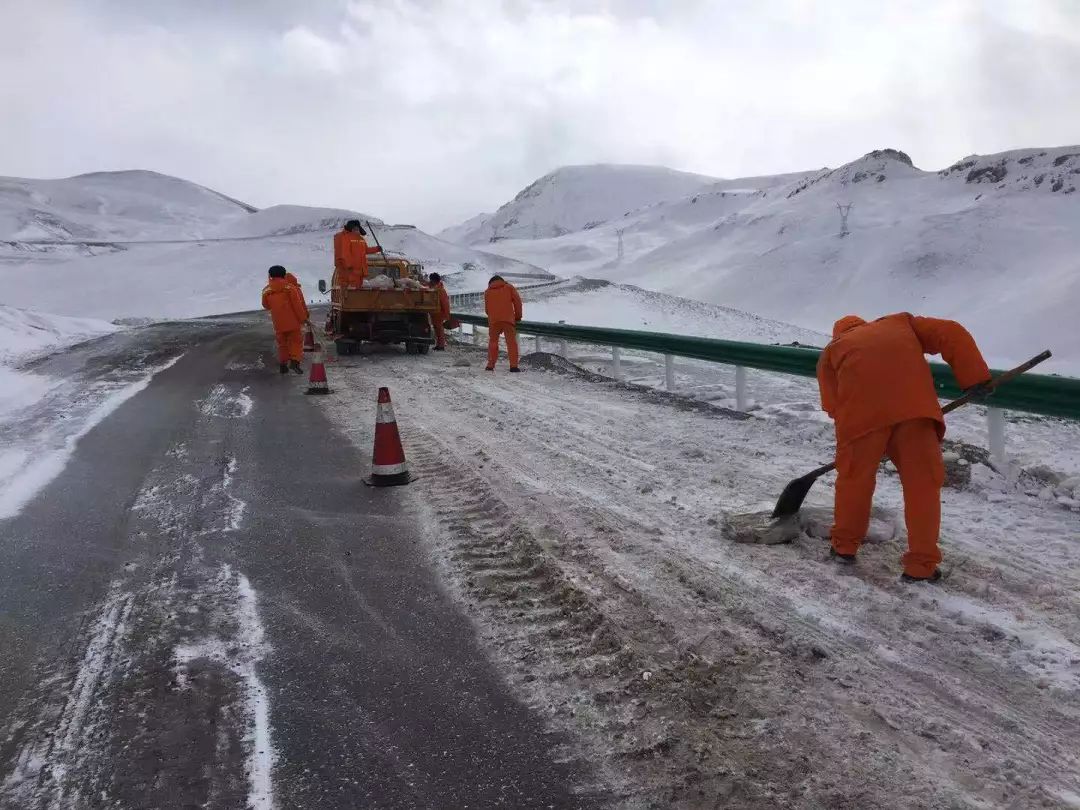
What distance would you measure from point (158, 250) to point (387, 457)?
62.4 metres

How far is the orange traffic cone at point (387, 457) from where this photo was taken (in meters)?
6.07

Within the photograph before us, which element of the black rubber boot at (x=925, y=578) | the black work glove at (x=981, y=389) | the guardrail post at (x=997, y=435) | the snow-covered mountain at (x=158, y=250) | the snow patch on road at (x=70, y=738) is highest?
the snow-covered mountain at (x=158, y=250)

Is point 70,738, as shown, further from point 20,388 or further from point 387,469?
point 20,388

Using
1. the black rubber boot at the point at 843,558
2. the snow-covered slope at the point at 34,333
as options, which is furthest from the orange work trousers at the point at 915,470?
the snow-covered slope at the point at 34,333

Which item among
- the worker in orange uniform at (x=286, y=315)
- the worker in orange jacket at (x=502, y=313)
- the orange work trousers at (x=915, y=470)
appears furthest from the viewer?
the worker in orange jacket at (x=502, y=313)

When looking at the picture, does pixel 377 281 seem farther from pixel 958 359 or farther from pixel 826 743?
pixel 826 743

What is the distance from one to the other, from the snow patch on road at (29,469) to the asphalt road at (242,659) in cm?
14

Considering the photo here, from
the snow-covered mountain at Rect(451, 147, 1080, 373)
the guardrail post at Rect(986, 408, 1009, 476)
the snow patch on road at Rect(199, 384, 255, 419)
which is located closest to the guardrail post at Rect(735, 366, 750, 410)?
the guardrail post at Rect(986, 408, 1009, 476)

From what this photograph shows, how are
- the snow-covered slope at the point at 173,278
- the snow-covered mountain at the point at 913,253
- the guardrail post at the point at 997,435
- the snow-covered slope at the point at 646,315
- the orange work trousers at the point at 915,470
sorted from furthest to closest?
the snow-covered mountain at the point at 913,253 → the snow-covered slope at the point at 173,278 → the snow-covered slope at the point at 646,315 → the guardrail post at the point at 997,435 → the orange work trousers at the point at 915,470

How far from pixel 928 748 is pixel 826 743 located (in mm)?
329

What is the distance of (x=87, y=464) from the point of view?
6773 mm

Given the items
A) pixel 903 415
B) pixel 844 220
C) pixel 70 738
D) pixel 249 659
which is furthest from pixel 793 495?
pixel 844 220

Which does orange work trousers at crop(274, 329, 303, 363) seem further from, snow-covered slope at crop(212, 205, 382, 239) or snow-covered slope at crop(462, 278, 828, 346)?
snow-covered slope at crop(212, 205, 382, 239)

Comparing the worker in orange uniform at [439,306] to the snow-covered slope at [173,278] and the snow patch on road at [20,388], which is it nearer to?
the snow patch on road at [20,388]
